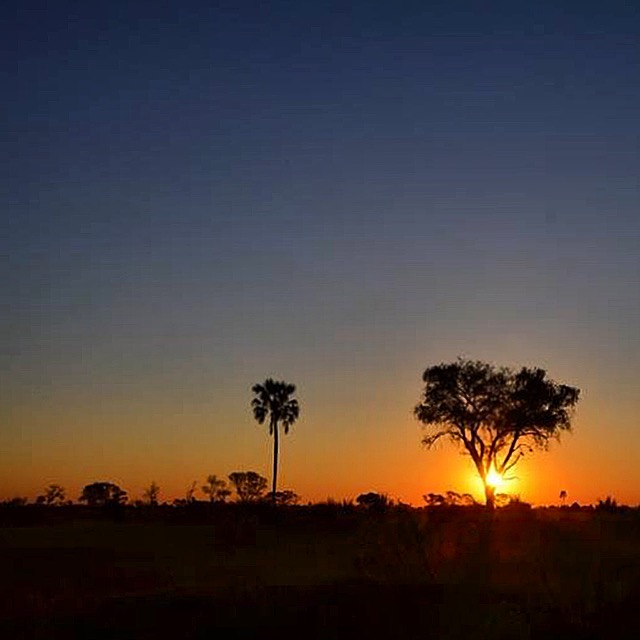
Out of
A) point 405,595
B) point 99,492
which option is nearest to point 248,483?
point 99,492

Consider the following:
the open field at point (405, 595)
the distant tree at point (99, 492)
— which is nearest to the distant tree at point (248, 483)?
the distant tree at point (99, 492)

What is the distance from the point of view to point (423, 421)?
6956 cm

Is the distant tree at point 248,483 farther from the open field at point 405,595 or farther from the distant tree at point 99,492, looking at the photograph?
the open field at point 405,595

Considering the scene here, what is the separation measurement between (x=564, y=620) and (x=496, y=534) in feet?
21.7

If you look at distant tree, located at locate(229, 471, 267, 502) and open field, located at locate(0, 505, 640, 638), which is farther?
distant tree, located at locate(229, 471, 267, 502)

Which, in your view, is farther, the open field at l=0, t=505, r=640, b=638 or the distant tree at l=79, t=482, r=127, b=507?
the distant tree at l=79, t=482, r=127, b=507

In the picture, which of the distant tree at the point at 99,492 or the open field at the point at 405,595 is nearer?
the open field at the point at 405,595

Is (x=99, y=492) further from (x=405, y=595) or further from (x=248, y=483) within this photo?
(x=405, y=595)

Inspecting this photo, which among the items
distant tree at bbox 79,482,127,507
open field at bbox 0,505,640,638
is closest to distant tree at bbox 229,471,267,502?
distant tree at bbox 79,482,127,507

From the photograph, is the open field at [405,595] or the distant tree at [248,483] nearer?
the open field at [405,595]

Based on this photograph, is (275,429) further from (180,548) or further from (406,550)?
(406,550)

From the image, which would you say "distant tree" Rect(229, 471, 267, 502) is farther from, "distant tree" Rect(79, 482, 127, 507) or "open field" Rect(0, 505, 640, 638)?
"open field" Rect(0, 505, 640, 638)

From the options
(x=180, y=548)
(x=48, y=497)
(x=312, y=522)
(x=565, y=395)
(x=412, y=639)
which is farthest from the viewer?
(x=48, y=497)

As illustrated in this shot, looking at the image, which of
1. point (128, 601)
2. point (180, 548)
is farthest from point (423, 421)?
point (128, 601)
